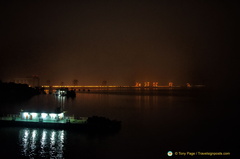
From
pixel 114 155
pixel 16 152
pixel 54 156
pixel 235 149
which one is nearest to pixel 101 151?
pixel 114 155

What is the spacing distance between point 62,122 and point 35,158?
6.75 metres

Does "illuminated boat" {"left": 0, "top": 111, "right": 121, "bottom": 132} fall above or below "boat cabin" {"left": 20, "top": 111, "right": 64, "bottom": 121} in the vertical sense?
below

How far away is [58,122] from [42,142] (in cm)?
352

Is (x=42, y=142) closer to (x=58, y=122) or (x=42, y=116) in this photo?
(x=58, y=122)

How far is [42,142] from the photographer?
730 inches

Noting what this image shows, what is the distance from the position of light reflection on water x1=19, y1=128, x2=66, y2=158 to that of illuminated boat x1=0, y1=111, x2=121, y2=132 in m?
0.77

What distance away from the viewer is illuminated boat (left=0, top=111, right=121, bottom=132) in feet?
70.1

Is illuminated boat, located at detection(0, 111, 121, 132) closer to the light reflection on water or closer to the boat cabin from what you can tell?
the boat cabin

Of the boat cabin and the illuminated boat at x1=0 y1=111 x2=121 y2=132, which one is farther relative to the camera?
the boat cabin

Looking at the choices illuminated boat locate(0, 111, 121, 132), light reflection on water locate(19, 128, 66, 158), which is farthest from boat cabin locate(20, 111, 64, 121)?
light reflection on water locate(19, 128, 66, 158)

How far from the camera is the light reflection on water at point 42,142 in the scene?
52.7ft

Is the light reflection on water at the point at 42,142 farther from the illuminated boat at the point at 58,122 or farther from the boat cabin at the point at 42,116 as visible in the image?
the boat cabin at the point at 42,116

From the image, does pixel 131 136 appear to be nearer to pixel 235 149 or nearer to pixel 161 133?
pixel 161 133

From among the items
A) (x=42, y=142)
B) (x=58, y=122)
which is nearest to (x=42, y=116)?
(x=58, y=122)
